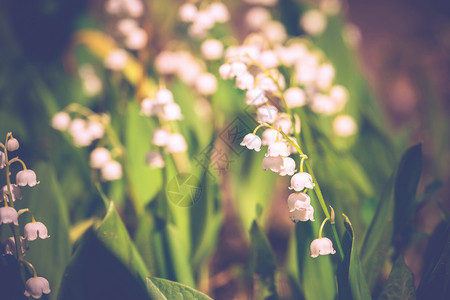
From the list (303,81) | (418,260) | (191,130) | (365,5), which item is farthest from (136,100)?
(365,5)

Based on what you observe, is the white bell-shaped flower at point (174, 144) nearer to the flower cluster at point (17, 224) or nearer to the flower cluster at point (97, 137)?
the flower cluster at point (97, 137)

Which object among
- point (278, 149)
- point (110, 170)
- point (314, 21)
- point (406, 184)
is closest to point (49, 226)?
point (110, 170)

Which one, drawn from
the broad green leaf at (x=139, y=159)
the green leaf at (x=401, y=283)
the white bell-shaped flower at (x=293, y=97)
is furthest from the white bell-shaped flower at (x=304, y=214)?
the broad green leaf at (x=139, y=159)

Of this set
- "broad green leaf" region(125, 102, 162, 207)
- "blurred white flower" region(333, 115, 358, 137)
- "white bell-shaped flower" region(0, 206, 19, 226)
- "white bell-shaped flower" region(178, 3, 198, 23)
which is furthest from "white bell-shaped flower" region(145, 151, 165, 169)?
"blurred white flower" region(333, 115, 358, 137)

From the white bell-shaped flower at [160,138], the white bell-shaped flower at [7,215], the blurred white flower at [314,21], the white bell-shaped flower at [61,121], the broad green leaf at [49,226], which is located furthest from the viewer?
the blurred white flower at [314,21]

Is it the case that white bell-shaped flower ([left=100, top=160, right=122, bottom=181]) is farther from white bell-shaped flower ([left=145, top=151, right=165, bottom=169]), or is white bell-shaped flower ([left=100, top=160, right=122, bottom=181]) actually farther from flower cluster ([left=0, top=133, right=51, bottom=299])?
flower cluster ([left=0, top=133, right=51, bottom=299])

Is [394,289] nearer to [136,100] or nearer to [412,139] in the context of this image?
[136,100]
